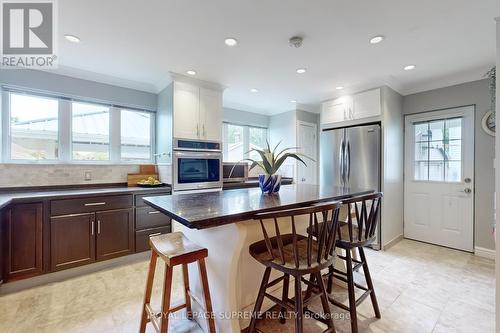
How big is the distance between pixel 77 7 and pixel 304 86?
110 inches

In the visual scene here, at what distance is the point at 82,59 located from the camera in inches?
104

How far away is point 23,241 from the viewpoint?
2.22 meters

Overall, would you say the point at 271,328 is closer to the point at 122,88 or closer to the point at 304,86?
the point at 304,86

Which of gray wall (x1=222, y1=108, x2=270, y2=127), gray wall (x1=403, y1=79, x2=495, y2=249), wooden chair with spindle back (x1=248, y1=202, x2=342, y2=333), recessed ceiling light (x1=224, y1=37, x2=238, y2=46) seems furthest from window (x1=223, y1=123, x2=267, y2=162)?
gray wall (x1=403, y1=79, x2=495, y2=249)

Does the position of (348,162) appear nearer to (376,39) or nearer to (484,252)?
(376,39)

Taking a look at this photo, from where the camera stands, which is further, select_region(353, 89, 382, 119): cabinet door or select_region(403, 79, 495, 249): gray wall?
select_region(353, 89, 382, 119): cabinet door

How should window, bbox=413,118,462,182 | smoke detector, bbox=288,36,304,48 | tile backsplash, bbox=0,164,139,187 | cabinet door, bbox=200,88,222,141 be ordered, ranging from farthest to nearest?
cabinet door, bbox=200,88,222,141, window, bbox=413,118,462,182, tile backsplash, bbox=0,164,139,187, smoke detector, bbox=288,36,304,48

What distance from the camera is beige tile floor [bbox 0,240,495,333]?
170 centimetres

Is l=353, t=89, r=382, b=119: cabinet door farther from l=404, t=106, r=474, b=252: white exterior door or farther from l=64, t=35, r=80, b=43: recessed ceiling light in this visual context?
l=64, t=35, r=80, b=43: recessed ceiling light

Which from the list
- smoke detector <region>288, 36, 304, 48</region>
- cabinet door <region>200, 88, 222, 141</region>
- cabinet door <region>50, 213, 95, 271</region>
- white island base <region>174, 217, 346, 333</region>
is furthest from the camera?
cabinet door <region>200, 88, 222, 141</region>

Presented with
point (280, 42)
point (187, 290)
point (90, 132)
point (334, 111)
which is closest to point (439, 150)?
point (334, 111)

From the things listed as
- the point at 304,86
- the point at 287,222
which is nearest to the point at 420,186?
the point at 304,86

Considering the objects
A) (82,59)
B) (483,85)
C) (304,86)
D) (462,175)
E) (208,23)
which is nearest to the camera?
(208,23)

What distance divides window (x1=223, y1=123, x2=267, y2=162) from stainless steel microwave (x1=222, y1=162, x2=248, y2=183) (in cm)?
46
